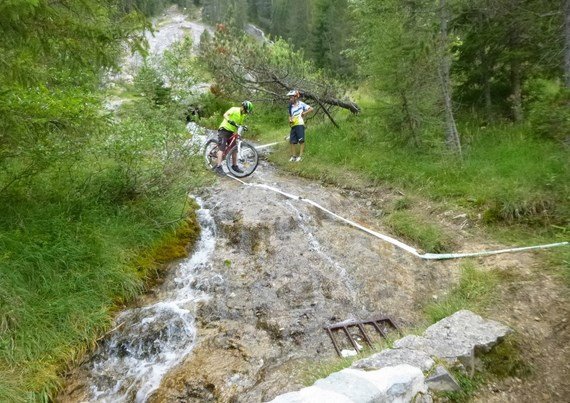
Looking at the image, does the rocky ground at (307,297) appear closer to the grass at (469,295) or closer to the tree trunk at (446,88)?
the grass at (469,295)

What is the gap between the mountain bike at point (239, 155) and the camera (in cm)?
1033

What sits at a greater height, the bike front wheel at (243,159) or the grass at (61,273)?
the bike front wheel at (243,159)

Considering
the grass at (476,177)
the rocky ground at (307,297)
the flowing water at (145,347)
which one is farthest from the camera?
the grass at (476,177)

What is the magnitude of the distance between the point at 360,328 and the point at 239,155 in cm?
647

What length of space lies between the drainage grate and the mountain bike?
6.00m

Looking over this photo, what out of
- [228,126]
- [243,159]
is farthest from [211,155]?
[228,126]

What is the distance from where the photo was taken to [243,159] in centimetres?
1074

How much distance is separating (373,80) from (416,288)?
589cm

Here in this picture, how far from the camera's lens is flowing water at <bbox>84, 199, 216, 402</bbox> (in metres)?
4.52

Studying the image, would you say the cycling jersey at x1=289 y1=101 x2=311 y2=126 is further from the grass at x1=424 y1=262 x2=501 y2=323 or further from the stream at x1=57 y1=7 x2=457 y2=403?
the grass at x1=424 y1=262 x2=501 y2=323

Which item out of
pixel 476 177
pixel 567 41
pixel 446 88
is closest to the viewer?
pixel 567 41

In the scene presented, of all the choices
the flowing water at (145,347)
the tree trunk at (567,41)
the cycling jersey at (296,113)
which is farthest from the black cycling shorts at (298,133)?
the flowing water at (145,347)

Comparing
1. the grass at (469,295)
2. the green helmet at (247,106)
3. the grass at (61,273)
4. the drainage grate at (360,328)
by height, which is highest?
the green helmet at (247,106)

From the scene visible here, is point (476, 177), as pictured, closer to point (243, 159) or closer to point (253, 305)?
point (253, 305)
